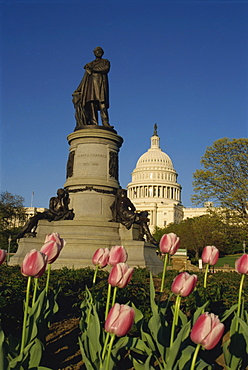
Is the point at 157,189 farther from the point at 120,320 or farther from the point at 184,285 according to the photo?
the point at 120,320

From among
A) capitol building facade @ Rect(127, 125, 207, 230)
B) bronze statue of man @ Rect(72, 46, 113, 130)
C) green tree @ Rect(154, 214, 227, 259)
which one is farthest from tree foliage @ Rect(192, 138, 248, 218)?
capitol building facade @ Rect(127, 125, 207, 230)

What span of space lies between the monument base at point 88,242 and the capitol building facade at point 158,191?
115195mm

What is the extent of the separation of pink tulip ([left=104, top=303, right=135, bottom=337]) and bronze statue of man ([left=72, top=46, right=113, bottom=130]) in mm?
15322

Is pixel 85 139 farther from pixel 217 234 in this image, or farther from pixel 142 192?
pixel 142 192

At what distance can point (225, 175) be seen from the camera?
31.0 m

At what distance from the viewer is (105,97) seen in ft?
60.7

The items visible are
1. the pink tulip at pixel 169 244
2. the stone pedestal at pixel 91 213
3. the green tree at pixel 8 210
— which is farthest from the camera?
the green tree at pixel 8 210

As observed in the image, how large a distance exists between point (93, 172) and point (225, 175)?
16.2 metres

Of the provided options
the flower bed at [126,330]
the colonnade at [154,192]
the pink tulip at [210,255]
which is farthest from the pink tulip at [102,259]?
the colonnade at [154,192]

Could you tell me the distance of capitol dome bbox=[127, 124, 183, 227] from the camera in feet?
436

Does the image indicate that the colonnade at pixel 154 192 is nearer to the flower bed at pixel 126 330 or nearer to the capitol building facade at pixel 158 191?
the capitol building facade at pixel 158 191

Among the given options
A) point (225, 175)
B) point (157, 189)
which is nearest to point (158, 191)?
point (157, 189)

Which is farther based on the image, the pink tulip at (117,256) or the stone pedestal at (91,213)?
the stone pedestal at (91,213)

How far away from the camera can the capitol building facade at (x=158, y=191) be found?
436 ft
